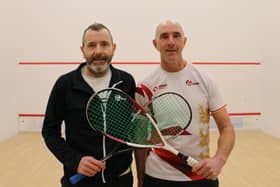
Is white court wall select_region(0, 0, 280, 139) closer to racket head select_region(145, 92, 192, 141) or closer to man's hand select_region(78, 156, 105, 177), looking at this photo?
racket head select_region(145, 92, 192, 141)

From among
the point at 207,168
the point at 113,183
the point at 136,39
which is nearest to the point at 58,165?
the point at 113,183

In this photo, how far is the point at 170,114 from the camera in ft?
3.08

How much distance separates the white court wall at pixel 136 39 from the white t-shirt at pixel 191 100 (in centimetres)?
276

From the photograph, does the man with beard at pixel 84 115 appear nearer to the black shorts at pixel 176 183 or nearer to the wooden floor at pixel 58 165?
the black shorts at pixel 176 183

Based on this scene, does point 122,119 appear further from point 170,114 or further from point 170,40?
Result: point 170,40

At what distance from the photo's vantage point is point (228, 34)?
3693mm

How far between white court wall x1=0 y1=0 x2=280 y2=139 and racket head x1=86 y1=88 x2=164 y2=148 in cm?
281

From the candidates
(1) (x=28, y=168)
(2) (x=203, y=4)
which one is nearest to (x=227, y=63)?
(2) (x=203, y=4)

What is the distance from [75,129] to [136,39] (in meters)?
2.95

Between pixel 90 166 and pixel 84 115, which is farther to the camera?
pixel 84 115
